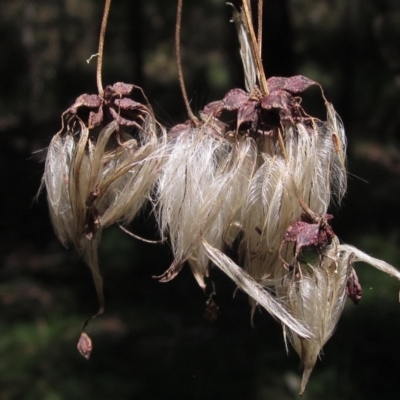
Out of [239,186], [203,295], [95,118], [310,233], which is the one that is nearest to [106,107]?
[95,118]

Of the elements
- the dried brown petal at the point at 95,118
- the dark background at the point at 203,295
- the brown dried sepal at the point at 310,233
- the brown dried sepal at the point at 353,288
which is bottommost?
the dark background at the point at 203,295

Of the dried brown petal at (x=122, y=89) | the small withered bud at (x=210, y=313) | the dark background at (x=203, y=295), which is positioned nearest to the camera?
A: the dried brown petal at (x=122, y=89)

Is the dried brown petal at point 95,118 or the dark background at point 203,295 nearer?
the dried brown petal at point 95,118

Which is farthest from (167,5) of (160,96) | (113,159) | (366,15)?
(113,159)

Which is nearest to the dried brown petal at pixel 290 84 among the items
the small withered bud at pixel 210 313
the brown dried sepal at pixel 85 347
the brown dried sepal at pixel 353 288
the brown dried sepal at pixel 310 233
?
the brown dried sepal at pixel 310 233

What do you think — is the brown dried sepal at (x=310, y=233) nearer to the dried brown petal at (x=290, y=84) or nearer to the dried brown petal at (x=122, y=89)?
the dried brown petal at (x=290, y=84)

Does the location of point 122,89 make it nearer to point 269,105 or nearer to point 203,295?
point 269,105

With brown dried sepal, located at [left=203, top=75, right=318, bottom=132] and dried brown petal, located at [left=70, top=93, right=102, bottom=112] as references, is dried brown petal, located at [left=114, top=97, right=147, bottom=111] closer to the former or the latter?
dried brown petal, located at [left=70, top=93, right=102, bottom=112]

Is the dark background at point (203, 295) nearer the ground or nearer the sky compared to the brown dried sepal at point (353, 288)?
nearer the ground

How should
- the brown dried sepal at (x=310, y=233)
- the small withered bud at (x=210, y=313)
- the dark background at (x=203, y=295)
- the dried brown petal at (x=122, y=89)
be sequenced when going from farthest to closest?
the dark background at (x=203, y=295) < the small withered bud at (x=210, y=313) < the dried brown petal at (x=122, y=89) < the brown dried sepal at (x=310, y=233)
